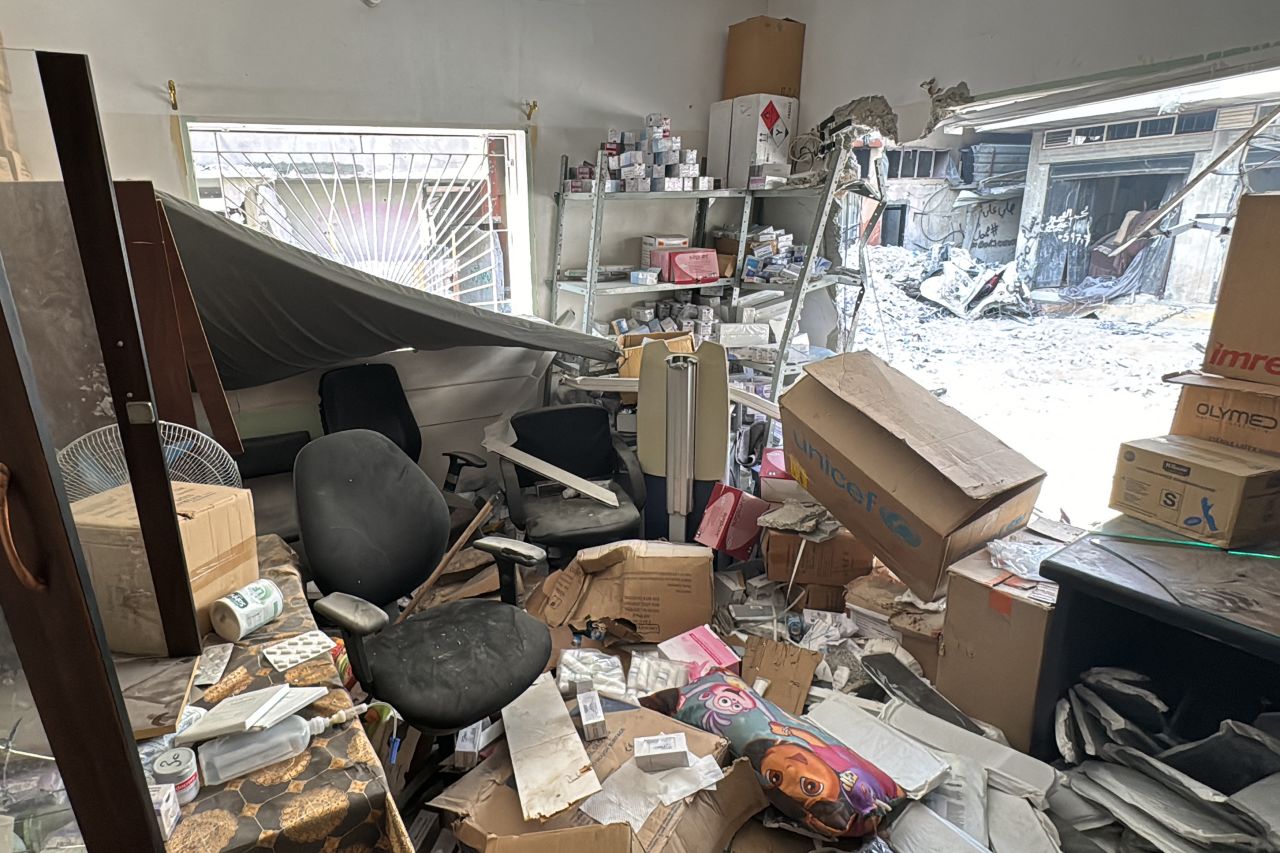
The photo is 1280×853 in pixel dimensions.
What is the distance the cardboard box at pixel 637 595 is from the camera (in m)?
2.34

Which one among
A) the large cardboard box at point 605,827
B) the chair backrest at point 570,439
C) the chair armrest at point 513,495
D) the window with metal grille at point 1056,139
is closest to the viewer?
the large cardboard box at point 605,827

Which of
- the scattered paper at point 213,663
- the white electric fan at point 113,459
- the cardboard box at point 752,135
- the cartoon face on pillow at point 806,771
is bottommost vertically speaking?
the cartoon face on pillow at point 806,771

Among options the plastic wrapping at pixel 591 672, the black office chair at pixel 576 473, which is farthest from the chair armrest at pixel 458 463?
the plastic wrapping at pixel 591 672

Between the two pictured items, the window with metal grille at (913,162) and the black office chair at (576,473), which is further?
the window with metal grille at (913,162)

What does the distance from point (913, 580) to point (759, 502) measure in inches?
28.2

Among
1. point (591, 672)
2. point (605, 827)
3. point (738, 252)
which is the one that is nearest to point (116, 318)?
point (605, 827)

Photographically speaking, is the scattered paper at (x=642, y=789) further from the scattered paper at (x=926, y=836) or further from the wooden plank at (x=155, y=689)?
the wooden plank at (x=155, y=689)

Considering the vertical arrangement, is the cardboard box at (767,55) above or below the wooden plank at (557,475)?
above

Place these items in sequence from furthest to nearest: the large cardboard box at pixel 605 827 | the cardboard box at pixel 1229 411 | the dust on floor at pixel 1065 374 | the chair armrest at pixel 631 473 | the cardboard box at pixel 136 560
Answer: the chair armrest at pixel 631 473, the dust on floor at pixel 1065 374, the cardboard box at pixel 1229 411, the large cardboard box at pixel 605 827, the cardboard box at pixel 136 560

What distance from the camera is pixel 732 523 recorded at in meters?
2.64

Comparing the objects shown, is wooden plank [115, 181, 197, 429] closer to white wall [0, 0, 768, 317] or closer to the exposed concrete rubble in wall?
white wall [0, 0, 768, 317]

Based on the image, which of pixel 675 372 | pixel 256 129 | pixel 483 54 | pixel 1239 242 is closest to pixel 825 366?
pixel 675 372

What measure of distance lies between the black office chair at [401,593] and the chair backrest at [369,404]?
95 centimetres

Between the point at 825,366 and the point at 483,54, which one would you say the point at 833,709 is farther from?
the point at 483,54
